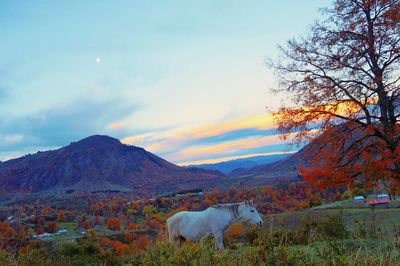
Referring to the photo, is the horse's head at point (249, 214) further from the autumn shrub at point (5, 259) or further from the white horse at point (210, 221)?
the autumn shrub at point (5, 259)

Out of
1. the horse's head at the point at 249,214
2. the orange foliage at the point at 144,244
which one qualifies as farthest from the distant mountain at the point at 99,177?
the horse's head at the point at 249,214

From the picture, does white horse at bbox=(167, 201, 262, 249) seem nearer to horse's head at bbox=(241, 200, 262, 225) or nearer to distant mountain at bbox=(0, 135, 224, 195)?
horse's head at bbox=(241, 200, 262, 225)

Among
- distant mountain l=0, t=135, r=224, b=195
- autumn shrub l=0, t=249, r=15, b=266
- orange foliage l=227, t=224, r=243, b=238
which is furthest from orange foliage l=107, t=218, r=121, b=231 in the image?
autumn shrub l=0, t=249, r=15, b=266

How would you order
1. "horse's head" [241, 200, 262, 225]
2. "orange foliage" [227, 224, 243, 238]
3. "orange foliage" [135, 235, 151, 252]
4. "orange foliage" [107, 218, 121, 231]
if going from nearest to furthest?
"orange foliage" [135, 235, 151, 252] < "horse's head" [241, 200, 262, 225] < "orange foliage" [227, 224, 243, 238] < "orange foliage" [107, 218, 121, 231]

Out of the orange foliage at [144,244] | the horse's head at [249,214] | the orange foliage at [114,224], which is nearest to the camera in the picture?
the orange foliage at [144,244]

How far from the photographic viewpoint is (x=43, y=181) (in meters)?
186

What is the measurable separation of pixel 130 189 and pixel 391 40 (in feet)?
496

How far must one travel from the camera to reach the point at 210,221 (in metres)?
13.7

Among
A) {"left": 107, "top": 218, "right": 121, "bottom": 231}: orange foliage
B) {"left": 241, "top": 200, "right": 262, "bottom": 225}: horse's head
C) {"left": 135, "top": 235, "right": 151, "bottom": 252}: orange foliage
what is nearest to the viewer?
{"left": 135, "top": 235, "right": 151, "bottom": 252}: orange foliage

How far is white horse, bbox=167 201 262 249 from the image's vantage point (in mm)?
13650

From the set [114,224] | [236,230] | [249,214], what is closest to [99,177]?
[114,224]

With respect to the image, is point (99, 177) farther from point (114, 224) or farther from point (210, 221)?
point (210, 221)

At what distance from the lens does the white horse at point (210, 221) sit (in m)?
13.6

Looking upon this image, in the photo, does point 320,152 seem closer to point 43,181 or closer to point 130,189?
point 130,189
